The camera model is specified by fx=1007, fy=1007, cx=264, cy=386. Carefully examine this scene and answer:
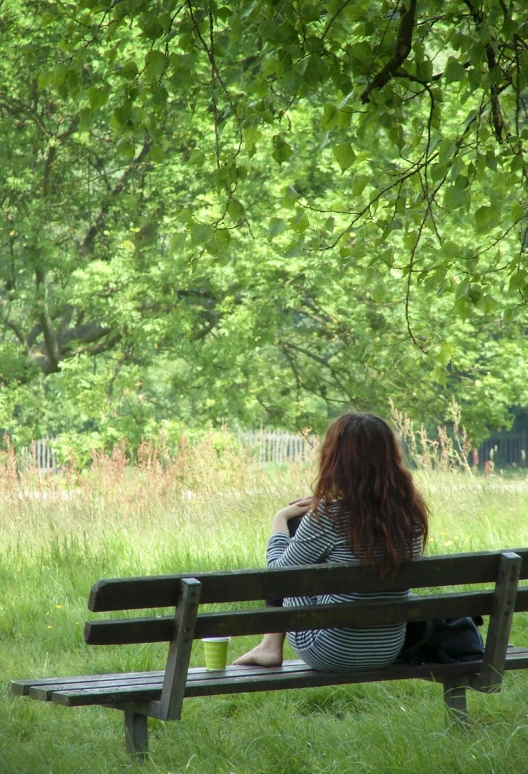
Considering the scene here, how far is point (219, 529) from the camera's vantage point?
7.43 m

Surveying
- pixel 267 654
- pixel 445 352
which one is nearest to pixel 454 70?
pixel 445 352

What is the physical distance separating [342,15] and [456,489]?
16.1 feet

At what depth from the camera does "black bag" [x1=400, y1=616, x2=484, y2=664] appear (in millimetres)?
3584

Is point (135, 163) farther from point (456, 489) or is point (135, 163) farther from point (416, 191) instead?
point (416, 191)

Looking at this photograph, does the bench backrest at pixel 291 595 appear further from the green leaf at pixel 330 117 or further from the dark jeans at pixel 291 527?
the green leaf at pixel 330 117

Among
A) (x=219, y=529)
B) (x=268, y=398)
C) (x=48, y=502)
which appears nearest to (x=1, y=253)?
(x=268, y=398)

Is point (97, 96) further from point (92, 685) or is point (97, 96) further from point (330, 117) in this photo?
point (92, 685)

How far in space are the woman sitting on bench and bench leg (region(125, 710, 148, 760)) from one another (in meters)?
0.61

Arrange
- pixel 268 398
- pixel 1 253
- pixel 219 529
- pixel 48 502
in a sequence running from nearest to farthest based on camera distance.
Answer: pixel 219 529 < pixel 48 502 < pixel 1 253 < pixel 268 398

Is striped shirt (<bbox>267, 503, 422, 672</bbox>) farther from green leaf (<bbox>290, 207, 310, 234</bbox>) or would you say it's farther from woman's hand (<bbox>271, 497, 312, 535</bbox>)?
green leaf (<bbox>290, 207, 310, 234</bbox>)

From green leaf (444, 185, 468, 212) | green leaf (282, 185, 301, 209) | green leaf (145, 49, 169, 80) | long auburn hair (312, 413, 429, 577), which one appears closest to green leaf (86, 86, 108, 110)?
green leaf (145, 49, 169, 80)

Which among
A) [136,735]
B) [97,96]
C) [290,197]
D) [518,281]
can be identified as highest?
[97,96]

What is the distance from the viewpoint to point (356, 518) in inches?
133

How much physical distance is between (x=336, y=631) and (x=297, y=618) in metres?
0.32
